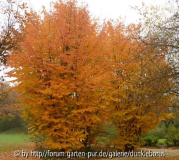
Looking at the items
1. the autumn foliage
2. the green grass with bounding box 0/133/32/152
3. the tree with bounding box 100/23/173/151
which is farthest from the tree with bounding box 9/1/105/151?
the green grass with bounding box 0/133/32/152

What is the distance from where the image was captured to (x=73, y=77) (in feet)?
32.1

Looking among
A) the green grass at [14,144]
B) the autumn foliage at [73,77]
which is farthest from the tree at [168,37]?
the green grass at [14,144]

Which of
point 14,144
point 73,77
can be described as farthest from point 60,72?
point 14,144

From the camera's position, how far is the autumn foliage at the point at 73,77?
8883 mm

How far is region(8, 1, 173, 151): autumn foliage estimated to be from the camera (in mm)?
8883

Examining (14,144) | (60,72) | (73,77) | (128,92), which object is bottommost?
(14,144)

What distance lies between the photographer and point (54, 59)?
10156 mm

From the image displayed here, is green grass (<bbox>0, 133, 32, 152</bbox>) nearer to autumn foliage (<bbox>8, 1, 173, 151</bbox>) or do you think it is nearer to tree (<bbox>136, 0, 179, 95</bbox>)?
autumn foliage (<bbox>8, 1, 173, 151</bbox>)

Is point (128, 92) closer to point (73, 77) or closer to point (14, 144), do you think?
point (73, 77)

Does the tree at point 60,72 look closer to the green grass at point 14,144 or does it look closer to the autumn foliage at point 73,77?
the autumn foliage at point 73,77

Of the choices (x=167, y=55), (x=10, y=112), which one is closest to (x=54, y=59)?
(x=167, y=55)

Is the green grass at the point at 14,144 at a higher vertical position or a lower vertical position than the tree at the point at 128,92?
lower

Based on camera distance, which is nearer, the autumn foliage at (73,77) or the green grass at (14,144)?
the autumn foliage at (73,77)

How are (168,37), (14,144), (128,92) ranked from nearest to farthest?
(168,37)
(128,92)
(14,144)
